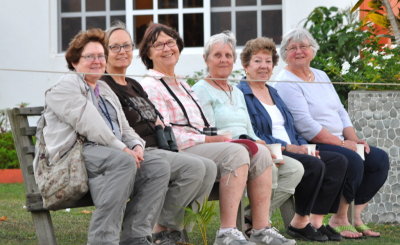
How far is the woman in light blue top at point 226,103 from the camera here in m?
7.66

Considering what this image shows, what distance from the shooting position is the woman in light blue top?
25.1ft

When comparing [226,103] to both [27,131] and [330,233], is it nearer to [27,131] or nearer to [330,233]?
[330,233]

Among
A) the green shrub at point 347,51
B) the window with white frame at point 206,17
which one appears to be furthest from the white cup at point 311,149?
the window with white frame at point 206,17

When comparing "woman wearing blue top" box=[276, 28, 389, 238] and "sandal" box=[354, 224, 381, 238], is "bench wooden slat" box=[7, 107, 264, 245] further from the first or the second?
"sandal" box=[354, 224, 381, 238]

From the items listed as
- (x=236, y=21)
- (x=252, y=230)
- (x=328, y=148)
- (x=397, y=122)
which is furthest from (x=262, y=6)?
(x=252, y=230)

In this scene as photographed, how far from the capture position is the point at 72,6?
1513cm

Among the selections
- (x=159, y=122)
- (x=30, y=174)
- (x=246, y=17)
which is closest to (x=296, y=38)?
(x=159, y=122)

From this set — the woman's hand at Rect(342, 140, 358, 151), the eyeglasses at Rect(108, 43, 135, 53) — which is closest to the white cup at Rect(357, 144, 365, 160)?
the woman's hand at Rect(342, 140, 358, 151)

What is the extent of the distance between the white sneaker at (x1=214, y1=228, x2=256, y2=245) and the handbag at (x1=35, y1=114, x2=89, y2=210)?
114cm

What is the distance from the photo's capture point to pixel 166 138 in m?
6.97

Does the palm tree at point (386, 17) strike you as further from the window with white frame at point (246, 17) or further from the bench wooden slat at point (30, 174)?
the bench wooden slat at point (30, 174)

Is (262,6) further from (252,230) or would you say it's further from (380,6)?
(252,230)

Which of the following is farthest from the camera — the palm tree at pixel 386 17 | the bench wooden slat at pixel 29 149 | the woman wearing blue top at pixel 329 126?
the palm tree at pixel 386 17

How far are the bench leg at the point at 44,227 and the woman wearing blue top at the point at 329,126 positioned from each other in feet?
7.62
